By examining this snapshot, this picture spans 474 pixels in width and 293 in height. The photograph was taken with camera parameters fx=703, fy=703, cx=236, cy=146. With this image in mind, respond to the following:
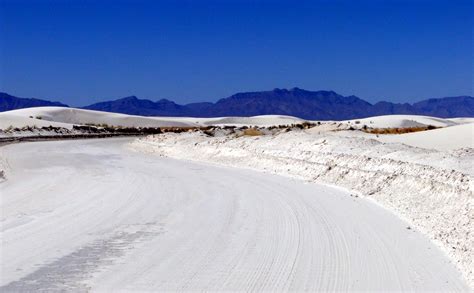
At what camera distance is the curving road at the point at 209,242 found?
8562 millimetres

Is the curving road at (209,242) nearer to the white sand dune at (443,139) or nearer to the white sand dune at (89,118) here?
the white sand dune at (443,139)

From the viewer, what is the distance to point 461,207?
12539 millimetres

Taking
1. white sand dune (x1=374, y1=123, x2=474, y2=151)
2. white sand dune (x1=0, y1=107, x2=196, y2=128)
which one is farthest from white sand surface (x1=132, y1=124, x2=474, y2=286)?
white sand dune (x1=0, y1=107, x2=196, y2=128)

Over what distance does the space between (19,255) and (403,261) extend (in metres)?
5.36

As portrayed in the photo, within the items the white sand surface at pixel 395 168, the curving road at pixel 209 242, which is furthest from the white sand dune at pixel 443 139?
the curving road at pixel 209 242

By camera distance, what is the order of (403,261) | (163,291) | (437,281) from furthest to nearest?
(403,261) < (437,281) < (163,291)

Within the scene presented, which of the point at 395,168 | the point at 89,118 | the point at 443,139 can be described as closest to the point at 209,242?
the point at 395,168

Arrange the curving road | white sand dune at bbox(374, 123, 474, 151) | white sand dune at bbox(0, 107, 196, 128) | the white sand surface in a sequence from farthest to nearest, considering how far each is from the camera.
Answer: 1. white sand dune at bbox(0, 107, 196, 128)
2. white sand dune at bbox(374, 123, 474, 151)
3. the white sand surface
4. the curving road

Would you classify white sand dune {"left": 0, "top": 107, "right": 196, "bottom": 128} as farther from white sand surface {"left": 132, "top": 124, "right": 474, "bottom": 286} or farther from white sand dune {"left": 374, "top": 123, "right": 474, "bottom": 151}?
white sand dune {"left": 374, "top": 123, "right": 474, "bottom": 151}

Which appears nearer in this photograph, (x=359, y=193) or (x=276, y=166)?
(x=359, y=193)

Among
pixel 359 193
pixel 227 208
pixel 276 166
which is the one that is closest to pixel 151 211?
pixel 227 208

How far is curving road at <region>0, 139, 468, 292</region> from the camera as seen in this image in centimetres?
856

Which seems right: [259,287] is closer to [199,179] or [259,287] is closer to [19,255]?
[19,255]

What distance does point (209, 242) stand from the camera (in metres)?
11.1
